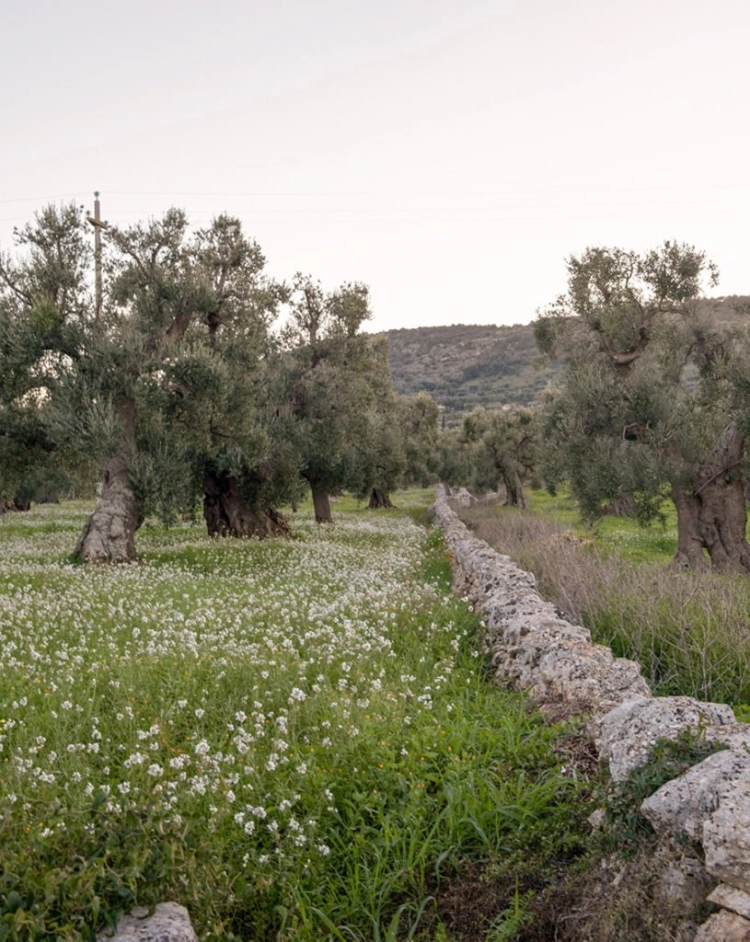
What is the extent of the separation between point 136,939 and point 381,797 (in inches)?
86.7

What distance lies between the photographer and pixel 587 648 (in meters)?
7.02

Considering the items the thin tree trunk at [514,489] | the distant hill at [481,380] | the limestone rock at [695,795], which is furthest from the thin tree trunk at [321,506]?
the distant hill at [481,380]

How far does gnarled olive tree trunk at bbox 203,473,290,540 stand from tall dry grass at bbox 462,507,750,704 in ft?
52.0

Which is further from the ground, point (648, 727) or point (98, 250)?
point (98, 250)

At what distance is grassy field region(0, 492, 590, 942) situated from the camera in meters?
3.77

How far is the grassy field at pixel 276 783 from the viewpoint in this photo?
3.77 metres

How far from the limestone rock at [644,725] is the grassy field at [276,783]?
1.57 feet

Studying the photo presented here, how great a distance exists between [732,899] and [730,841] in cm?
24

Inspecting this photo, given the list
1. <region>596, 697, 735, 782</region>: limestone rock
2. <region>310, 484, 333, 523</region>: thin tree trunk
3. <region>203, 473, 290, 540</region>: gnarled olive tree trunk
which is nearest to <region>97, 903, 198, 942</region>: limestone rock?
<region>596, 697, 735, 782</region>: limestone rock

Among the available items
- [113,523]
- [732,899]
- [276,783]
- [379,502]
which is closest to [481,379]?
[379,502]

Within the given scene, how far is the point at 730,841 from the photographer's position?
11.1 ft

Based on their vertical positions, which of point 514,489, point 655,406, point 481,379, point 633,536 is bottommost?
point 633,536

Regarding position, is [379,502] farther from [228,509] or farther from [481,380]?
[481,380]

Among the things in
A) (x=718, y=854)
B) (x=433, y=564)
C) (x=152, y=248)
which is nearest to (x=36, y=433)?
(x=152, y=248)
